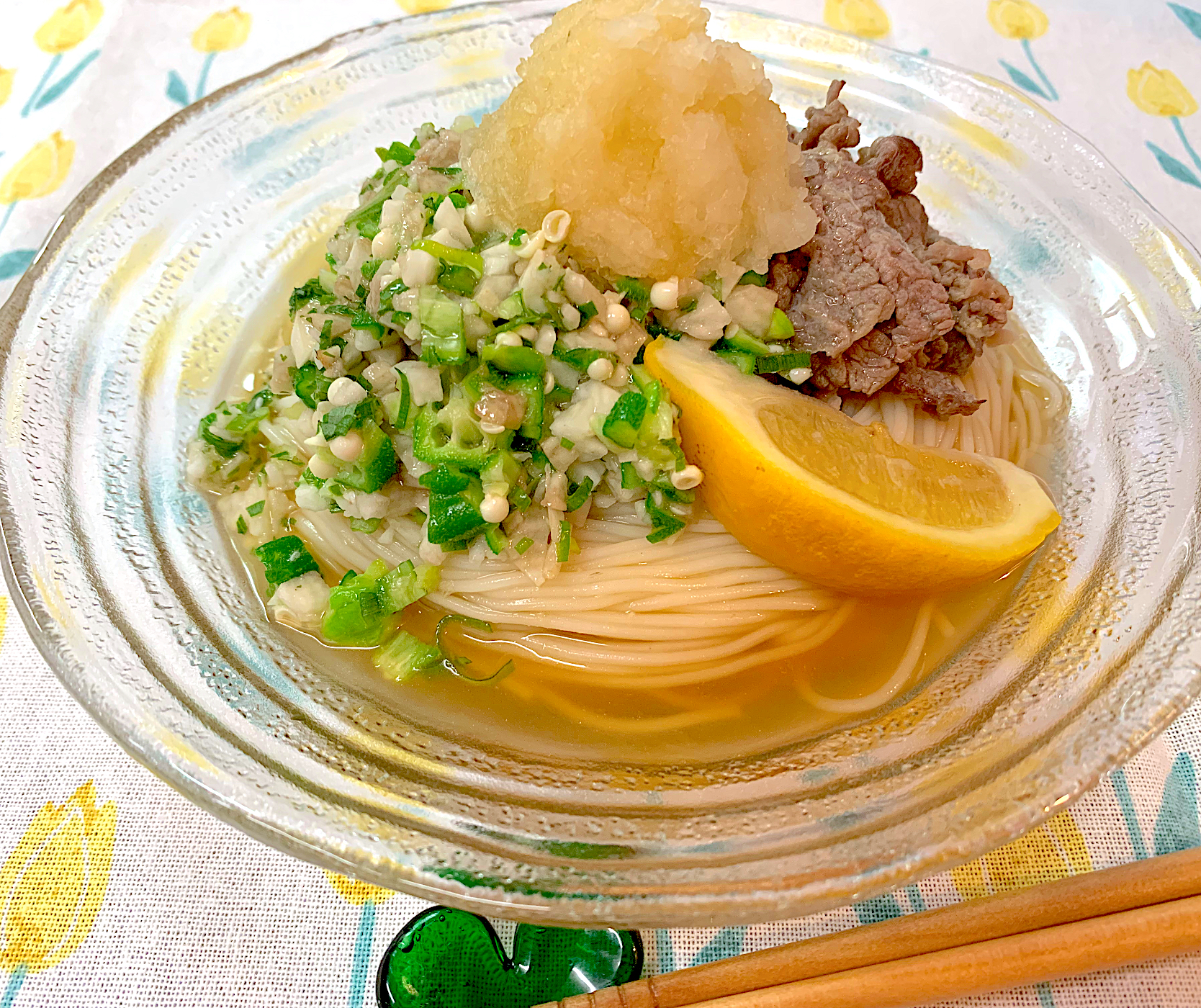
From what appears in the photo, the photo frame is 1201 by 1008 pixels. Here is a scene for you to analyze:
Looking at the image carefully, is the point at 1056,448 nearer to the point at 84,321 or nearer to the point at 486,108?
the point at 486,108

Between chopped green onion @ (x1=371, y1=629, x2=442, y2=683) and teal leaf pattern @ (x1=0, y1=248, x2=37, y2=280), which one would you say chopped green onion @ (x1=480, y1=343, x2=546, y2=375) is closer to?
chopped green onion @ (x1=371, y1=629, x2=442, y2=683)

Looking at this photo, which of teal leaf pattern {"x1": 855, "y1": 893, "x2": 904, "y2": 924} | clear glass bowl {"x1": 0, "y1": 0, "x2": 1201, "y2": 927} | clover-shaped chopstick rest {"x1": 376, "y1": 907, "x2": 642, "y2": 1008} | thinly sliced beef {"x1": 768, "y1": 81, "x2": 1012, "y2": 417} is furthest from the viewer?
thinly sliced beef {"x1": 768, "y1": 81, "x2": 1012, "y2": 417}

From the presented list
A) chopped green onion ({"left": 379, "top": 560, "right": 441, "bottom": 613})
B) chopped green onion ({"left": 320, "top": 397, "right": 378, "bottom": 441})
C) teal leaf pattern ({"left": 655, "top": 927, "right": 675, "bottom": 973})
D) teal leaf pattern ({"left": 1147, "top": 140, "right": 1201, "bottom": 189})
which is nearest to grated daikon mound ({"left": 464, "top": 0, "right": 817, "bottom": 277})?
chopped green onion ({"left": 320, "top": 397, "right": 378, "bottom": 441})

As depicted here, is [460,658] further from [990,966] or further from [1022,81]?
[1022,81]

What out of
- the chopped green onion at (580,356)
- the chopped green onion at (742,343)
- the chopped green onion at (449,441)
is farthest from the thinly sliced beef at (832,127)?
the chopped green onion at (449,441)

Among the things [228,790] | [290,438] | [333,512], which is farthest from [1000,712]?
[290,438]

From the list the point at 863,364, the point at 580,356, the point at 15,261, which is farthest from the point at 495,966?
the point at 15,261

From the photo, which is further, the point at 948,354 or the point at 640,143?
the point at 948,354
